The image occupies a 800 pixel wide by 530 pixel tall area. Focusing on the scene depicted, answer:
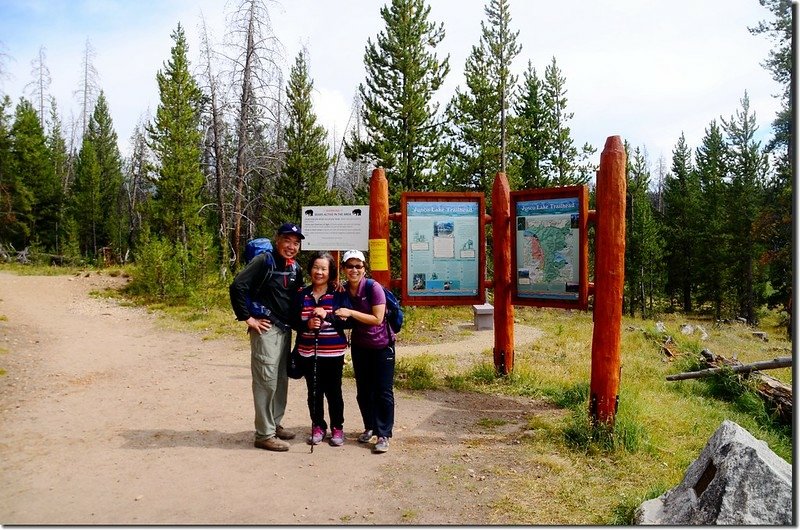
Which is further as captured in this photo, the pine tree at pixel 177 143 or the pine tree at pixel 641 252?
the pine tree at pixel 641 252

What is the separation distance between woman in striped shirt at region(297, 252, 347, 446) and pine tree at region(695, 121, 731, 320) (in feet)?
95.1

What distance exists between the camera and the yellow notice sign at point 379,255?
22.7ft

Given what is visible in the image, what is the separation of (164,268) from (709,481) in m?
16.4

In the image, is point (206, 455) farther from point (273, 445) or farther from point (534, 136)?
point (534, 136)

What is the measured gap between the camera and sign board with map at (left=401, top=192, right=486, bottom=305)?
23.2ft

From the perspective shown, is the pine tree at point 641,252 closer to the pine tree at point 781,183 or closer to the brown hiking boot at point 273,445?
the pine tree at point 781,183

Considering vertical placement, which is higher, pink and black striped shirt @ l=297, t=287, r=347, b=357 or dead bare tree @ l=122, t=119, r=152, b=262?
dead bare tree @ l=122, t=119, r=152, b=262

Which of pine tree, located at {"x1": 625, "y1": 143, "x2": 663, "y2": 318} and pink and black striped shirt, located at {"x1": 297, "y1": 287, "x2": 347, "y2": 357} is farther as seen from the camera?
pine tree, located at {"x1": 625, "y1": 143, "x2": 663, "y2": 318}

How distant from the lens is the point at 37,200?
31.7 meters

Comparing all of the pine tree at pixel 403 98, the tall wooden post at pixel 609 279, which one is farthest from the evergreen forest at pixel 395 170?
the tall wooden post at pixel 609 279

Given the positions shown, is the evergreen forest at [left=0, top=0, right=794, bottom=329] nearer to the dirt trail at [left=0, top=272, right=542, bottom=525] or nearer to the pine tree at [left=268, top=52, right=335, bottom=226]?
the pine tree at [left=268, top=52, right=335, bottom=226]

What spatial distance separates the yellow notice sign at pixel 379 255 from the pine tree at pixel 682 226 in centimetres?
2857

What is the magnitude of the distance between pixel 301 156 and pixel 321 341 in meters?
17.6

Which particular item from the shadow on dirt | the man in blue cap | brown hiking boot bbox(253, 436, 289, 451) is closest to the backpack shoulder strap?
the man in blue cap
